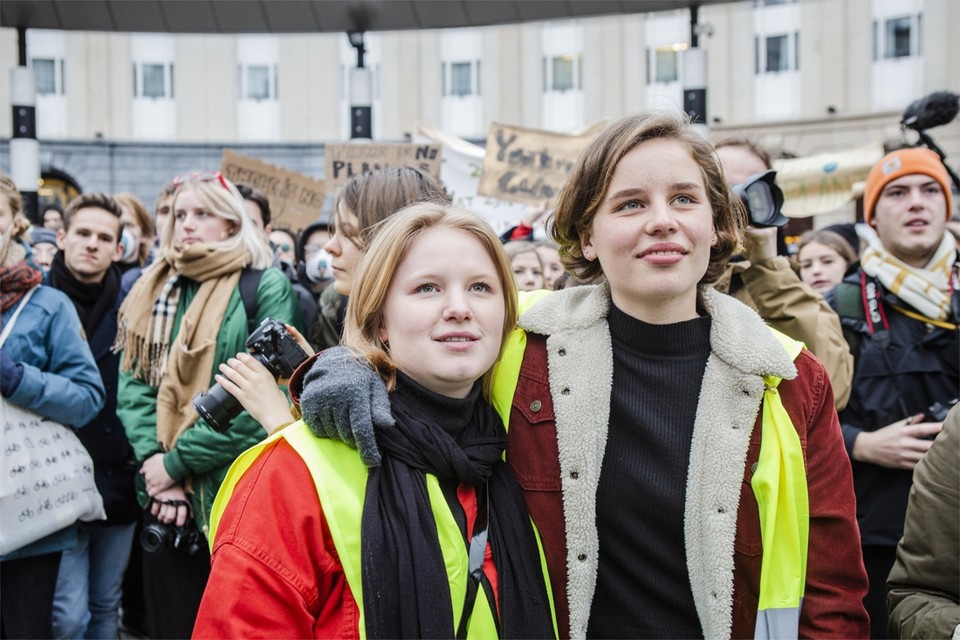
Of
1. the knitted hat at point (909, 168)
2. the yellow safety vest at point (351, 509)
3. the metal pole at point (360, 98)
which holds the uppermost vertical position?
the metal pole at point (360, 98)

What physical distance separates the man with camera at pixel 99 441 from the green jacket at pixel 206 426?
1.44 ft

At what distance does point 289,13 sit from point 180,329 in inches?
219

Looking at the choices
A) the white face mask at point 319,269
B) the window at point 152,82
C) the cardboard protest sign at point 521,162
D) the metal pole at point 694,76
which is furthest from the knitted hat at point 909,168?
the window at point 152,82

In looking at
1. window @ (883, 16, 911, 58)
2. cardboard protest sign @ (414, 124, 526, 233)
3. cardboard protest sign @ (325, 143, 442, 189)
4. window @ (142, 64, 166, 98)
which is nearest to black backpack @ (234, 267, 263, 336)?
cardboard protest sign @ (325, 143, 442, 189)

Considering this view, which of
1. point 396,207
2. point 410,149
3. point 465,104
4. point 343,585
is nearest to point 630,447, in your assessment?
point 343,585

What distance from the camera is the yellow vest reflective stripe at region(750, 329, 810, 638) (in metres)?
1.87

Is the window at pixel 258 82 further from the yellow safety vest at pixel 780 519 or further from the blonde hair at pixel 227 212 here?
the yellow safety vest at pixel 780 519

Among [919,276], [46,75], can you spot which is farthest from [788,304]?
[46,75]

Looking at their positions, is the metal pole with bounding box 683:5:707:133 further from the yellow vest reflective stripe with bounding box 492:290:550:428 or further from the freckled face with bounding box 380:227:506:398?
the freckled face with bounding box 380:227:506:398

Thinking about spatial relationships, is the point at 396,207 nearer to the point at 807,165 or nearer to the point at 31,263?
the point at 31,263

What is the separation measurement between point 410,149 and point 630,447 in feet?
18.3

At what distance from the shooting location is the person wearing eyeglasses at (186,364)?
334 cm

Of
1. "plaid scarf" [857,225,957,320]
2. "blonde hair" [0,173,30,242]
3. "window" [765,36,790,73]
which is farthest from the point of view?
"window" [765,36,790,73]

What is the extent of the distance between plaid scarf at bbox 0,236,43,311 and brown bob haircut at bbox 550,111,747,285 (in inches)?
91.5
